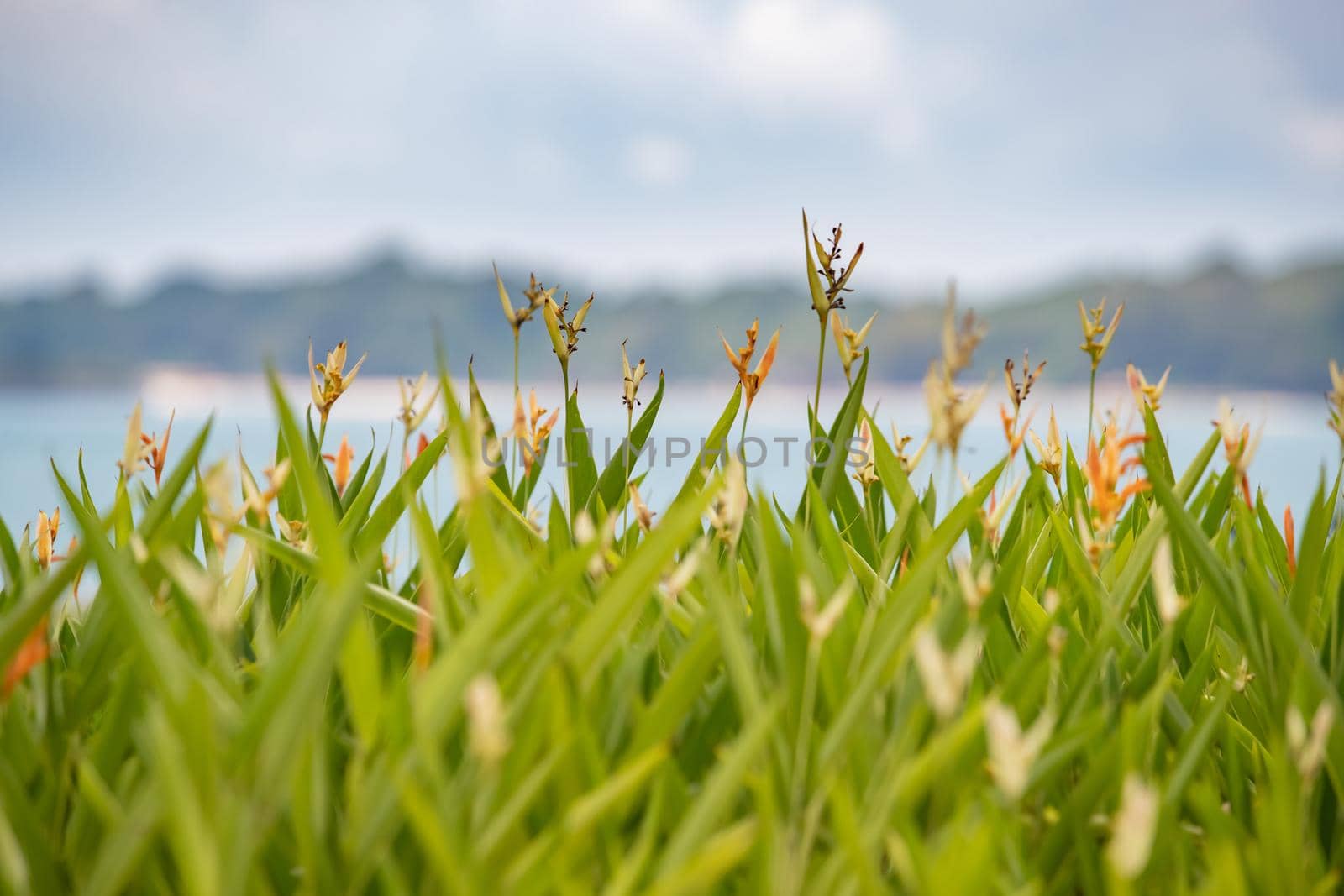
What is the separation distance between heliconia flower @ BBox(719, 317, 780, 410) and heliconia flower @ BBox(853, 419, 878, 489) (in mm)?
212

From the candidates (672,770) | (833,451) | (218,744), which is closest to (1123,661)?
(833,451)

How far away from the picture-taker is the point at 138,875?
64cm

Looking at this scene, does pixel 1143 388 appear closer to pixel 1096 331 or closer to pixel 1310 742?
pixel 1096 331

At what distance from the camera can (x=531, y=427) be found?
1.03 meters

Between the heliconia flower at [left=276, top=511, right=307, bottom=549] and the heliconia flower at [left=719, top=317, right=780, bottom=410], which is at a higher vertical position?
the heliconia flower at [left=719, top=317, right=780, bottom=410]

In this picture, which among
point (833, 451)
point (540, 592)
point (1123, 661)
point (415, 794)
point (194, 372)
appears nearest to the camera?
point (415, 794)

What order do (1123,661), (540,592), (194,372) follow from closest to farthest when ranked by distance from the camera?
1. (540,592)
2. (1123,661)
3. (194,372)

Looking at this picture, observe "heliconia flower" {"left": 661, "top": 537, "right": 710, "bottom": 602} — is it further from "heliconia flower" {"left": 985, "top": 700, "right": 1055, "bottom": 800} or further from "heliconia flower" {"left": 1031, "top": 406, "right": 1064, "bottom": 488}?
"heliconia flower" {"left": 1031, "top": 406, "right": 1064, "bottom": 488}

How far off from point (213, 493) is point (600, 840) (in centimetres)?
35

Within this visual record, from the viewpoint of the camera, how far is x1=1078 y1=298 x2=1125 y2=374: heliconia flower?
3.55 feet

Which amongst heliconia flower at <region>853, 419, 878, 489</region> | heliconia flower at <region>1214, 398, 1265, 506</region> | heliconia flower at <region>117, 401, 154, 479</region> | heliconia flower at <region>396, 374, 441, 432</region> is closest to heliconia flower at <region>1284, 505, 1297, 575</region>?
heliconia flower at <region>1214, 398, 1265, 506</region>

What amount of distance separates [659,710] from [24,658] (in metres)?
0.43

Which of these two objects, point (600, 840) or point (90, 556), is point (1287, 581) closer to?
point (600, 840)

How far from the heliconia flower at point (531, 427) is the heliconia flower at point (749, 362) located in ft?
0.70
